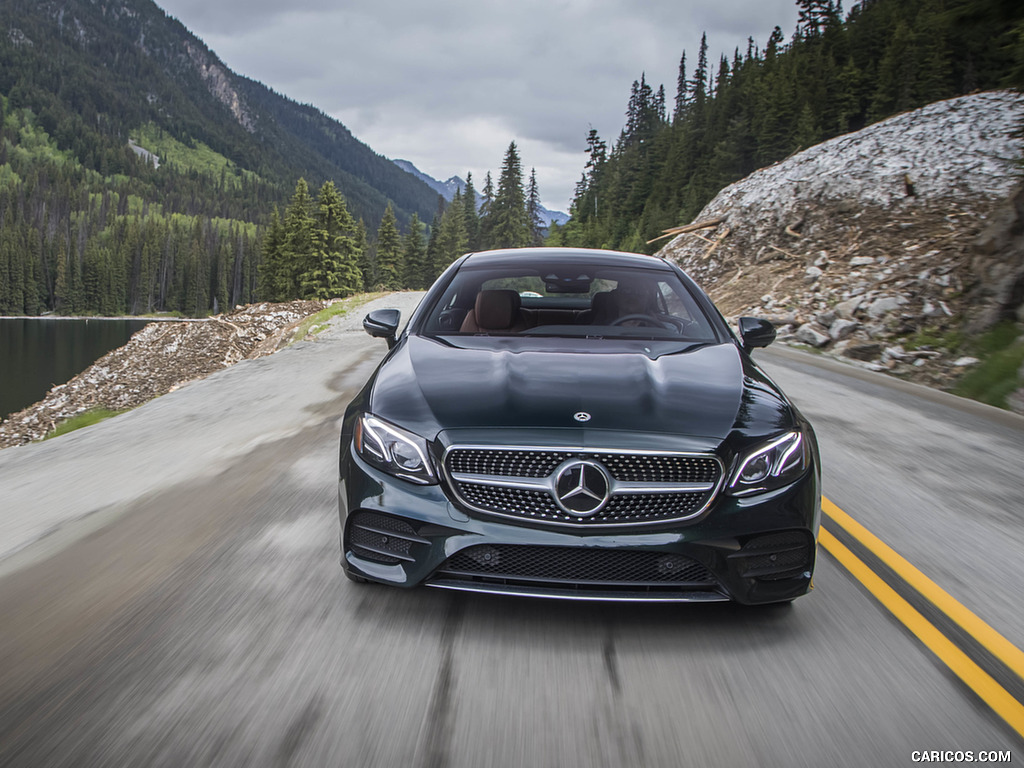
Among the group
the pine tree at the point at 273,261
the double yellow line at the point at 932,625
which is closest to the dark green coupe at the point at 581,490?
the double yellow line at the point at 932,625

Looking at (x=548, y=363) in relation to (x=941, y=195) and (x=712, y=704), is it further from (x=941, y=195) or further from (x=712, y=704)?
(x=941, y=195)

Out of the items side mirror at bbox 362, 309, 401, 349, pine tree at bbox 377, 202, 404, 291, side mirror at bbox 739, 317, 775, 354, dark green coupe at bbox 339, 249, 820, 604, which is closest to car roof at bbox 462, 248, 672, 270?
side mirror at bbox 362, 309, 401, 349

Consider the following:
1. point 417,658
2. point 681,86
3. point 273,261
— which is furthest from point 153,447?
point 681,86

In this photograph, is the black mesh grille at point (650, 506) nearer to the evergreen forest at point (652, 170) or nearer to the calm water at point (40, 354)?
the evergreen forest at point (652, 170)

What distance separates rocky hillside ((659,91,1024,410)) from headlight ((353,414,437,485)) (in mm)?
7905

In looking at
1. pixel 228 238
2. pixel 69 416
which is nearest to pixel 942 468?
pixel 69 416

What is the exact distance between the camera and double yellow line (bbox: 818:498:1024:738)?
2.30 metres

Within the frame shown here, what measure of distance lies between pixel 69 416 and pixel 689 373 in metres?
14.0

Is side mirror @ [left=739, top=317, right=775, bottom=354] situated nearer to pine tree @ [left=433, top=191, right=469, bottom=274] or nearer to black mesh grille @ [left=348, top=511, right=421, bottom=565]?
black mesh grille @ [left=348, top=511, right=421, bottom=565]

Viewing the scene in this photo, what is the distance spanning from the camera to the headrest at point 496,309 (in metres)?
4.25

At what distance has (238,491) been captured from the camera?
443 cm

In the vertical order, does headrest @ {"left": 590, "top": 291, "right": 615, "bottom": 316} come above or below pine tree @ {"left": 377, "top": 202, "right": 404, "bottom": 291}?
below

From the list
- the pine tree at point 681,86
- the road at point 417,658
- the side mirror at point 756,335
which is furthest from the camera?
the pine tree at point 681,86

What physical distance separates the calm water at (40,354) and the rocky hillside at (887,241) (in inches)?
1061
